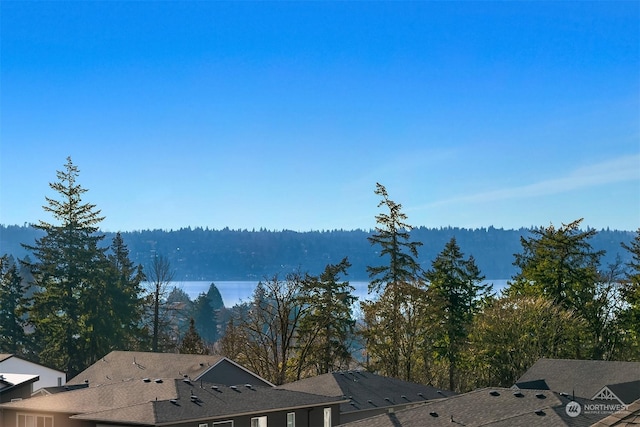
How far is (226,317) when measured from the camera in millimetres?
182625

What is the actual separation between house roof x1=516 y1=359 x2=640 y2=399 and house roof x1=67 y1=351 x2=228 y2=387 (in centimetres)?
1990

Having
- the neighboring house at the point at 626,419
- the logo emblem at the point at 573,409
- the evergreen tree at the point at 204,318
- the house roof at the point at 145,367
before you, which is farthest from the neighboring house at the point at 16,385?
the evergreen tree at the point at 204,318

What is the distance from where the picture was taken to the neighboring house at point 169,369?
165 ft

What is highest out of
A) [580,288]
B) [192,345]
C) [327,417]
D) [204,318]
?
[204,318]

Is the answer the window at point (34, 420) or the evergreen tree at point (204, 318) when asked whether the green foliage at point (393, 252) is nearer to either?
the window at point (34, 420)

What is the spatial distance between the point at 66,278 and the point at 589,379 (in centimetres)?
4793

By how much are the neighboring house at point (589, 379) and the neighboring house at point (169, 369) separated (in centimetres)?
1685

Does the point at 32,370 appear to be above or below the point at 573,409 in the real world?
above

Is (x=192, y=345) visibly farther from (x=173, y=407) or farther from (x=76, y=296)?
(x=173, y=407)

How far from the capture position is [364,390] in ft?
160

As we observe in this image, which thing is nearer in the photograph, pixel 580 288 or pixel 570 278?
pixel 580 288

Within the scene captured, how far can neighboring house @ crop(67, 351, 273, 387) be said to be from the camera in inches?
1981

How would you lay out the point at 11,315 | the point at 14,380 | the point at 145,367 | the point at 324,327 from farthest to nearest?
the point at 11,315 < the point at 324,327 < the point at 14,380 < the point at 145,367

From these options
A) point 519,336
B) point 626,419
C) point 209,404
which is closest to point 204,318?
point 519,336
